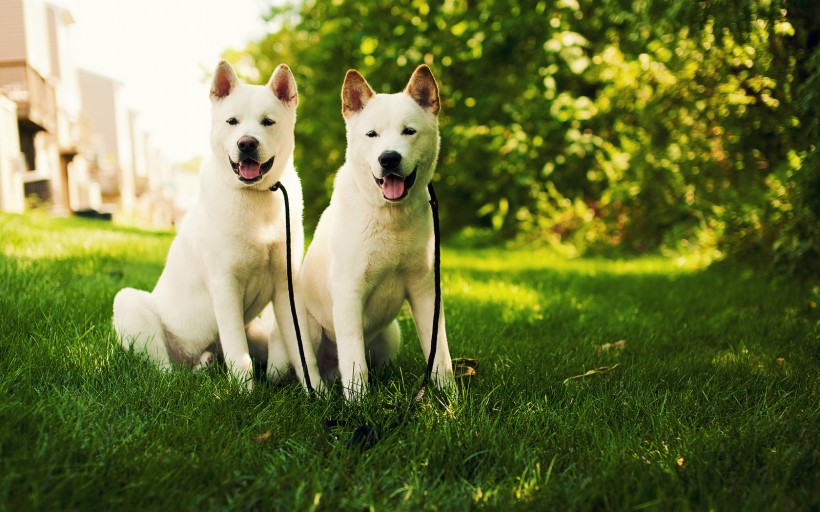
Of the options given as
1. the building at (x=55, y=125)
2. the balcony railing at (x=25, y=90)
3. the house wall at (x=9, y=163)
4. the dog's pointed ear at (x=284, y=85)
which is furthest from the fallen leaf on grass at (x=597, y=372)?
the balcony railing at (x=25, y=90)

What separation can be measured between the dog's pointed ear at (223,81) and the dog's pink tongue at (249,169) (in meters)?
0.42

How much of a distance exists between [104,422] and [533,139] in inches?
324

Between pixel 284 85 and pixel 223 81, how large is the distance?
294 millimetres

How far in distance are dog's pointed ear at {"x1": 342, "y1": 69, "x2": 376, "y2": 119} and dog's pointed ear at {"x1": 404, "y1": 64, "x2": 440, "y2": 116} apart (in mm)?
200

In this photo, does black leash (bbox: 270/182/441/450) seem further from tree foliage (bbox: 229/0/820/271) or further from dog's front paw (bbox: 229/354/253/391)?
tree foliage (bbox: 229/0/820/271)

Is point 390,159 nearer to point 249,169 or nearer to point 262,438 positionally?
point 249,169

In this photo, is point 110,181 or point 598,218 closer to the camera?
point 598,218

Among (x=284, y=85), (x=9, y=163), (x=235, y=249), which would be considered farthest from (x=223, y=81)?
(x=9, y=163)

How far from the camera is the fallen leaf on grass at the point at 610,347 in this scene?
11.2ft

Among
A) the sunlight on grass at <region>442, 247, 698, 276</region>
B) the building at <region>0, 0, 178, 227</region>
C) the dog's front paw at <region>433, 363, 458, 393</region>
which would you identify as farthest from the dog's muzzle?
the building at <region>0, 0, 178, 227</region>

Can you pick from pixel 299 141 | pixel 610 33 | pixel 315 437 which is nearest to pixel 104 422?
pixel 315 437

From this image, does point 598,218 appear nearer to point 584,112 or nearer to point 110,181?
point 584,112

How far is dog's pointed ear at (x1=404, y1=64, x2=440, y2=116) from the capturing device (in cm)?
267

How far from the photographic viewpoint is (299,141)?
15766 millimetres
